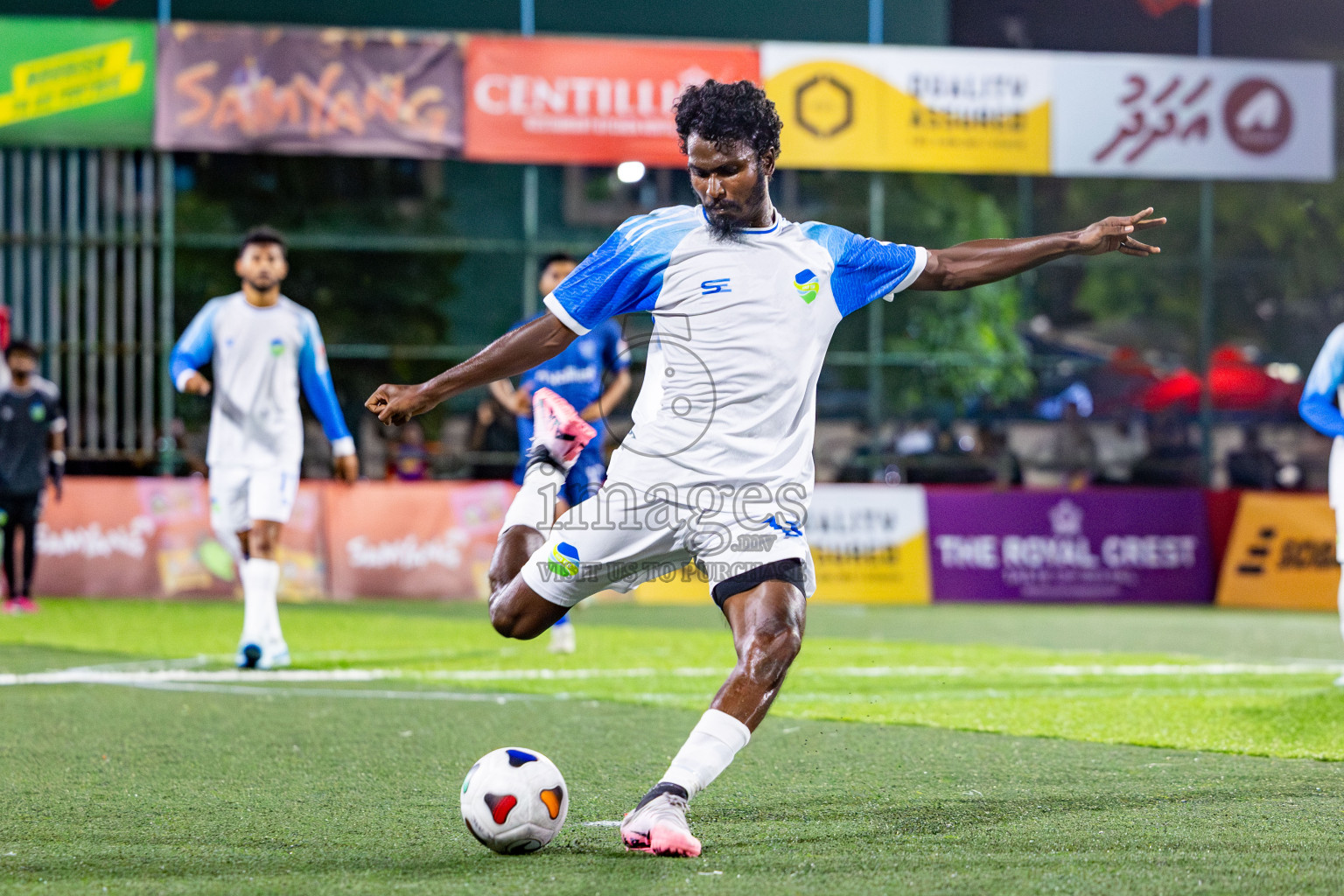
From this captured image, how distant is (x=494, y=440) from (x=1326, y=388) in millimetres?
12385

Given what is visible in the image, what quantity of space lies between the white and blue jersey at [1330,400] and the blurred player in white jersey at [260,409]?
5.08 metres

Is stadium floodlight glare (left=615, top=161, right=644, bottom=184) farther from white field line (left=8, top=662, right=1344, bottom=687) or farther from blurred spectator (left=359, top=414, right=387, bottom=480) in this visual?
white field line (left=8, top=662, right=1344, bottom=687)

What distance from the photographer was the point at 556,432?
5.96 meters

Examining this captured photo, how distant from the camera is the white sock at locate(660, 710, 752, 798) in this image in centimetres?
416

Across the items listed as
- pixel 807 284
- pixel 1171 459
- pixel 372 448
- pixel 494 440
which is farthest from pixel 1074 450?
pixel 807 284

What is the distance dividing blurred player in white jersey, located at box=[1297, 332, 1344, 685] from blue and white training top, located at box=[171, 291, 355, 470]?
16.9 ft

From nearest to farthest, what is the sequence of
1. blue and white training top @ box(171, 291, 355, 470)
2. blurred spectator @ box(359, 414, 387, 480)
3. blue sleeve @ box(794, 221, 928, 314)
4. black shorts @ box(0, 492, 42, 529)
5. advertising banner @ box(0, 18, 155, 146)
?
blue sleeve @ box(794, 221, 928, 314) < blue and white training top @ box(171, 291, 355, 470) < black shorts @ box(0, 492, 42, 529) < advertising banner @ box(0, 18, 155, 146) < blurred spectator @ box(359, 414, 387, 480)

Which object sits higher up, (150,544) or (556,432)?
(556,432)

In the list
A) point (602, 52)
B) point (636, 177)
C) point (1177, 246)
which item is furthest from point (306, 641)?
point (1177, 246)

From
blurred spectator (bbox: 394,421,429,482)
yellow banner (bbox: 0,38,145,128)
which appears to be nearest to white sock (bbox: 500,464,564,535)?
blurred spectator (bbox: 394,421,429,482)

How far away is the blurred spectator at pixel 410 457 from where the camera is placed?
18.5 m

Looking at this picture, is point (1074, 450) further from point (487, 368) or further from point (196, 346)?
point (487, 368)

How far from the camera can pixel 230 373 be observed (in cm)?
919

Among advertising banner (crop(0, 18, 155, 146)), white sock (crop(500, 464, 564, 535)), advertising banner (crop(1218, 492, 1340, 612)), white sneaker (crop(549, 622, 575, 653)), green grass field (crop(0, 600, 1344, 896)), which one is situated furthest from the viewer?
advertising banner (crop(0, 18, 155, 146))
